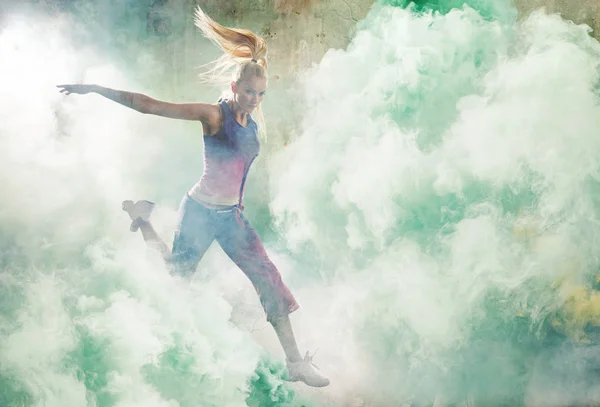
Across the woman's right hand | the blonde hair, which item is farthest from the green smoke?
the blonde hair

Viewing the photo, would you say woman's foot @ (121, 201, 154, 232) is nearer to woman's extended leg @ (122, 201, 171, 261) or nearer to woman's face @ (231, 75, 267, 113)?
woman's extended leg @ (122, 201, 171, 261)

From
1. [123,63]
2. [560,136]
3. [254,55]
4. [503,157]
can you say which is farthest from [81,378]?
[560,136]

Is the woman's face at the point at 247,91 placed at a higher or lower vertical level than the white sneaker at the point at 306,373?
higher

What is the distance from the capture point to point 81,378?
2666 millimetres

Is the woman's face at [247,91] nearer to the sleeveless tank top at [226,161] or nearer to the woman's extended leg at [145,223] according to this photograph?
the sleeveless tank top at [226,161]

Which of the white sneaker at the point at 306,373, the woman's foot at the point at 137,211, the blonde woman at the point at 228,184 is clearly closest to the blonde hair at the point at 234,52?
the blonde woman at the point at 228,184

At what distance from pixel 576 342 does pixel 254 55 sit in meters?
2.08

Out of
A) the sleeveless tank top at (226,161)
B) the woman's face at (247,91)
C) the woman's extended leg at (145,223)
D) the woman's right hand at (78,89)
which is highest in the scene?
the woman's face at (247,91)

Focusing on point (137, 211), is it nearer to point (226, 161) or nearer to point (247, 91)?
point (226, 161)

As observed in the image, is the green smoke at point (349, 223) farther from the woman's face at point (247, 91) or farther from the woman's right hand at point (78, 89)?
the woman's face at point (247, 91)

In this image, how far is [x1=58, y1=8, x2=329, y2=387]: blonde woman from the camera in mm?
2691

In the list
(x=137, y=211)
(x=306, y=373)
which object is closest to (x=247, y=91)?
(x=137, y=211)

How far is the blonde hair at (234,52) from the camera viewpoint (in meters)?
2.71

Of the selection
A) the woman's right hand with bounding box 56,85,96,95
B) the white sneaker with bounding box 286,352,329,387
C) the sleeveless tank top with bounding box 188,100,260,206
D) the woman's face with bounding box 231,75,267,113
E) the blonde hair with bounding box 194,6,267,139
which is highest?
the blonde hair with bounding box 194,6,267,139
